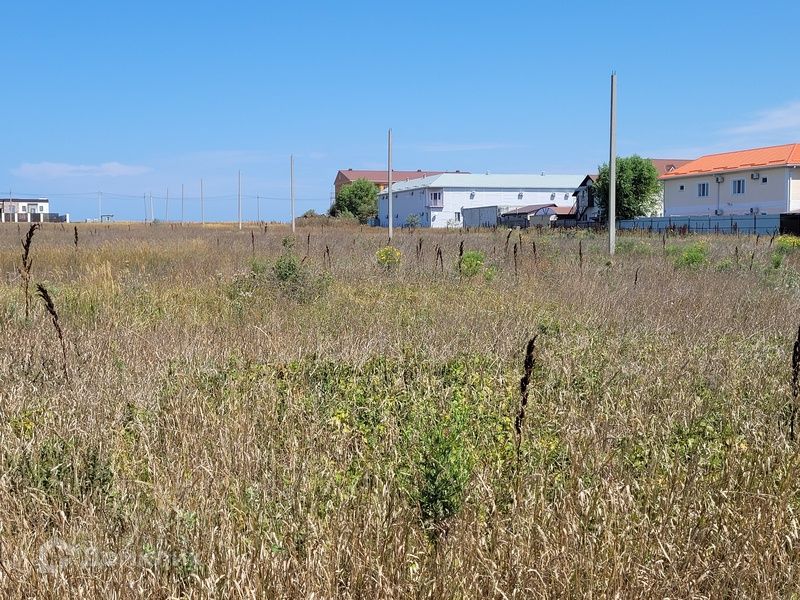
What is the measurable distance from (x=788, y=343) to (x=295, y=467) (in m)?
5.06

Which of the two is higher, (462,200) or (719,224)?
(462,200)

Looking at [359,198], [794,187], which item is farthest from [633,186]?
[359,198]

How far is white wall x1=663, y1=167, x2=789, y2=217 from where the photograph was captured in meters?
49.8

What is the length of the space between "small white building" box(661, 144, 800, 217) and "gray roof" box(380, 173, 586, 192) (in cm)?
3078

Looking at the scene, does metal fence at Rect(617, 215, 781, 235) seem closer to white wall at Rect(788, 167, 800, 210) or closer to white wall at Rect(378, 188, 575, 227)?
white wall at Rect(788, 167, 800, 210)

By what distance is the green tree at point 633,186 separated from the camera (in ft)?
208

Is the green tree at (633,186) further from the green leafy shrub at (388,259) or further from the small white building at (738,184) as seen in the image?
the green leafy shrub at (388,259)

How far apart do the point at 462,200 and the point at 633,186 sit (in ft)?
87.7

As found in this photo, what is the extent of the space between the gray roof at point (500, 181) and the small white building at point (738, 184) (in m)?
30.8

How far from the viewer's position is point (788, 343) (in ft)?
22.2

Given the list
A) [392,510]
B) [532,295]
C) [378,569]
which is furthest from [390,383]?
[532,295]

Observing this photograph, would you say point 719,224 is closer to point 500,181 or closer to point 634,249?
point 634,249

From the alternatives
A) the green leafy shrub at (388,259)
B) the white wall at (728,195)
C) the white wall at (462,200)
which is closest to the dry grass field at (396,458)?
the green leafy shrub at (388,259)

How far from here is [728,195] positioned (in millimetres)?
53906
